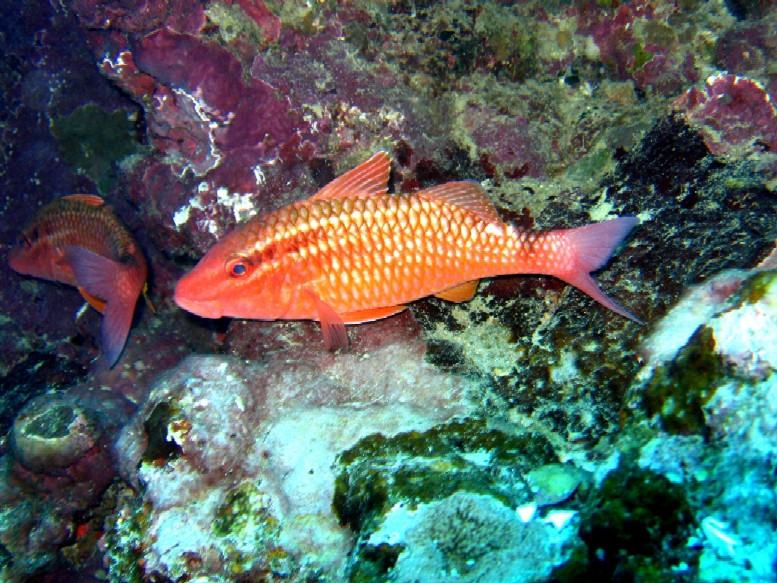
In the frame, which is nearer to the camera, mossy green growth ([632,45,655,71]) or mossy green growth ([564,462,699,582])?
mossy green growth ([564,462,699,582])

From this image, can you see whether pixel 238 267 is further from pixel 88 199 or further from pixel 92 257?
pixel 88 199

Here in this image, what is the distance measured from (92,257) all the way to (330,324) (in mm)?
2744

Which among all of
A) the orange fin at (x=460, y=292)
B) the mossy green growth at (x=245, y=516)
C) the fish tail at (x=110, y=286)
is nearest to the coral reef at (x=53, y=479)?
the fish tail at (x=110, y=286)

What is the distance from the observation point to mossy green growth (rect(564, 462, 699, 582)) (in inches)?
64.9

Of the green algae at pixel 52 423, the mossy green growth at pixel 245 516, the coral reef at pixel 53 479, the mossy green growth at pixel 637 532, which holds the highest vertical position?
the mossy green growth at pixel 637 532

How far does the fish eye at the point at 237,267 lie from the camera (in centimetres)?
304

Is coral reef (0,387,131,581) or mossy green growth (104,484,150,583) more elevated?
mossy green growth (104,484,150,583)

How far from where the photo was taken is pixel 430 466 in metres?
2.51

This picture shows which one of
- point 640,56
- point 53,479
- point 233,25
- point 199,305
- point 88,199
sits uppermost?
point 233,25

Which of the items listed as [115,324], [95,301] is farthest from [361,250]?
[95,301]

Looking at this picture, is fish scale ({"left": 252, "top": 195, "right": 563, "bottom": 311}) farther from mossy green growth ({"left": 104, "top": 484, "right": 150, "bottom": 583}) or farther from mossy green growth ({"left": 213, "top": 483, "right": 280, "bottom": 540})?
mossy green growth ({"left": 104, "top": 484, "right": 150, "bottom": 583})

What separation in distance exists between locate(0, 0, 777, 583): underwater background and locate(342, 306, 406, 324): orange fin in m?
0.26

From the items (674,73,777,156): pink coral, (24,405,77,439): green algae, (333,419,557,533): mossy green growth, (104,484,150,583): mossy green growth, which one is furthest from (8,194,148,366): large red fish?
(674,73,777,156): pink coral

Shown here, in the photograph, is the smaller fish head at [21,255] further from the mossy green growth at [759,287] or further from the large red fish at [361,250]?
the mossy green growth at [759,287]
